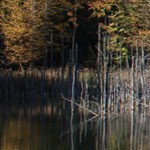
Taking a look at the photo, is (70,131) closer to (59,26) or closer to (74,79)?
(74,79)

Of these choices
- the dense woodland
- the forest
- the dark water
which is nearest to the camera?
the dark water

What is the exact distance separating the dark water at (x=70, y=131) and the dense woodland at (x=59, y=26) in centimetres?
608

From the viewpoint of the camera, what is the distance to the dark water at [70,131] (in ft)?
41.5

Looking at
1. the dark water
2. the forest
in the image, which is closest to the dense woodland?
the forest

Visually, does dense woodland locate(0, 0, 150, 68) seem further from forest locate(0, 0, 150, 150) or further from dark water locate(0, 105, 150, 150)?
dark water locate(0, 105, 150, 150)

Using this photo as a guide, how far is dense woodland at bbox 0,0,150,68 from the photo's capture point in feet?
78.4

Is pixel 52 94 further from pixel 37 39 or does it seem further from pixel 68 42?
pixel 68 42

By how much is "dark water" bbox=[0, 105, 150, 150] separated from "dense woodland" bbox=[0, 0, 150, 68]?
19.9ft

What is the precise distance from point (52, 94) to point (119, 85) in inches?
186

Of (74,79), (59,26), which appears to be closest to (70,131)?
(74,79)

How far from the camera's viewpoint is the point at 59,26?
2567cm

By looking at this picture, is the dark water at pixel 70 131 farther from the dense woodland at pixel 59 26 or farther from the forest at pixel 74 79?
the dense woodland at pixel 59 26

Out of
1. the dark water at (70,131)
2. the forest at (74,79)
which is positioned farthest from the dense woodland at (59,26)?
the dark water at (70,131)

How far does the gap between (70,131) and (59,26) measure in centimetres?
1175
